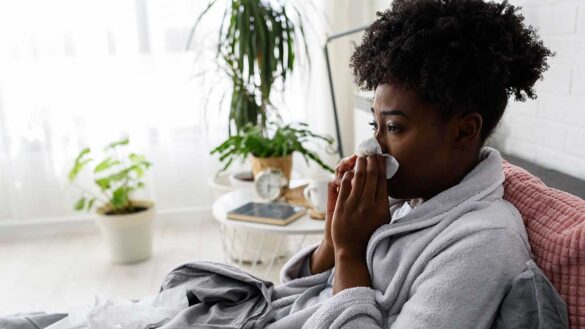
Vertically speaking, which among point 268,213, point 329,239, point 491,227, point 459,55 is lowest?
point 268,213

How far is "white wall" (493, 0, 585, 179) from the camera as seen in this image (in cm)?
117

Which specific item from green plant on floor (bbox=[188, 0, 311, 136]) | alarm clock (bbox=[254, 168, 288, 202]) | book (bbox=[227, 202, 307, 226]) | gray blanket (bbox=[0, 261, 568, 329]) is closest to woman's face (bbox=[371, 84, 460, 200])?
gray blanket (bbox=[0, 261, 568, 329])

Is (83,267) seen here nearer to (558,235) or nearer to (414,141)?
(414,141)

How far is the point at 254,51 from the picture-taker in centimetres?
253

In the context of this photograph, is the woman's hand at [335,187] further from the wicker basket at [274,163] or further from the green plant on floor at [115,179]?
the green plant on floor at [115,179]

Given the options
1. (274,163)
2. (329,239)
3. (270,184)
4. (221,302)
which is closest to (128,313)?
(221,302)

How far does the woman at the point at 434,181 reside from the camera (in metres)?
0.74

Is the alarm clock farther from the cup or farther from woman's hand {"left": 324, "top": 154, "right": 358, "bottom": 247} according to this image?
woman's hand {"left": 324, "top": 154, "right": 358, "bottom": 247}

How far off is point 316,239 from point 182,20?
1.39 m

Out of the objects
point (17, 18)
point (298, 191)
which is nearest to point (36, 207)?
point (17, 18)

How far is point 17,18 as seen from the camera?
111 inches

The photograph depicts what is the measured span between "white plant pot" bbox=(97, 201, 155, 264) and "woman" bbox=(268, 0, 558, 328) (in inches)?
73.4

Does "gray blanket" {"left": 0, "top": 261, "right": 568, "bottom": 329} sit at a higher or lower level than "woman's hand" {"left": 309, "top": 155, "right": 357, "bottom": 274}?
lower

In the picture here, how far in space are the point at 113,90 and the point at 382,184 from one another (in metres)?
2.39
